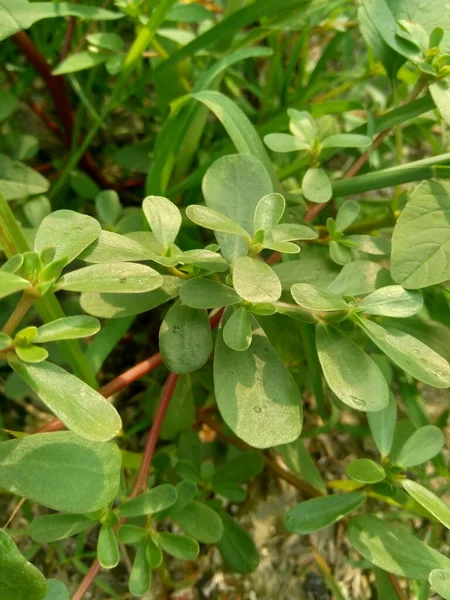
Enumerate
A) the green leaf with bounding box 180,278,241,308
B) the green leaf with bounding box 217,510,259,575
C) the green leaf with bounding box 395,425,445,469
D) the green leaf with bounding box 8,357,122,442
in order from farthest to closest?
the green leaf with bounding box 217,510,259,575 → the green leaf with bounding box 395,425,445,469 → the green leaf with bounding box 180,278,241,308 → the green leaf with bounding box 8,357,122,442

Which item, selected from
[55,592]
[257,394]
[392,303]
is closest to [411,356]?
[392,303]

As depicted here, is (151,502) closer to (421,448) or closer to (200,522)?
(200,522)

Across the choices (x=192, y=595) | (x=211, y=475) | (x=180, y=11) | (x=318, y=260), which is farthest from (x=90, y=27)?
(x=192, y=595)

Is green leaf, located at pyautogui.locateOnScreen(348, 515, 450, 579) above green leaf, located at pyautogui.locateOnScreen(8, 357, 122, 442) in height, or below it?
below

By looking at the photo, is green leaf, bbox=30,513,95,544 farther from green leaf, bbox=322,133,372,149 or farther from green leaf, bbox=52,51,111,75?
green leaf, bbox=52,51,111,75

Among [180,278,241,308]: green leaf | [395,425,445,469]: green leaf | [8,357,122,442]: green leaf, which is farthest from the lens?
[395,425,445,469]: green leaf

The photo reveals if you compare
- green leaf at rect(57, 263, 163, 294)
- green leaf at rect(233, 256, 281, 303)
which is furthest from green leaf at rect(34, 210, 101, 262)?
green leaf at rect(233, 256, 281, 303)

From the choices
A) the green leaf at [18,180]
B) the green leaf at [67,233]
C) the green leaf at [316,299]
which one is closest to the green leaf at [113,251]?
the green leaf at [67,233]
